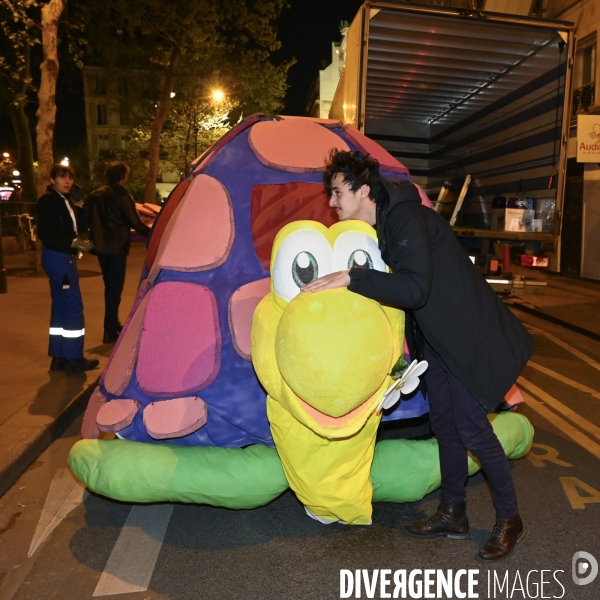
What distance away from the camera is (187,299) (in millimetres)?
3217

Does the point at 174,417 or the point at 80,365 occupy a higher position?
the point at 174,417

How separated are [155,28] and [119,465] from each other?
19291 millimetres

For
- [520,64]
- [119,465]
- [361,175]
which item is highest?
[520,64]

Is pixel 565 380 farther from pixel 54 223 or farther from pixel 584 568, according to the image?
pixel 54 223

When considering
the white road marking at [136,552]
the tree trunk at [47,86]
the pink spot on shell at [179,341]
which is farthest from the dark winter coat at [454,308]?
the tree trunk at [47,86]

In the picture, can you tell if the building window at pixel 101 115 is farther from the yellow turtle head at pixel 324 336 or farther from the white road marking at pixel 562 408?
the yellow turtle head at pixel 324 336

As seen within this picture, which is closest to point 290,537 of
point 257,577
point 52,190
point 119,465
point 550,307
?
point 257,577

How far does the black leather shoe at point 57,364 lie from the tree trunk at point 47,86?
8010mm

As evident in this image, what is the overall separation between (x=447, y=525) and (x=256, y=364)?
1.28 meters

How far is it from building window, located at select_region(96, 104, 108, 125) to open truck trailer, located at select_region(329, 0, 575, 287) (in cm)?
6055

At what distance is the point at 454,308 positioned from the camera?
2562 mm

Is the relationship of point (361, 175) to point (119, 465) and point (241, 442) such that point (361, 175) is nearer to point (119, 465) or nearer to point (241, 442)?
point (241, 442)

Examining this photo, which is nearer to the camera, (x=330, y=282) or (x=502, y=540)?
(x=330, y=282)

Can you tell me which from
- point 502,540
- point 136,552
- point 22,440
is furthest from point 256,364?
point 22,440
